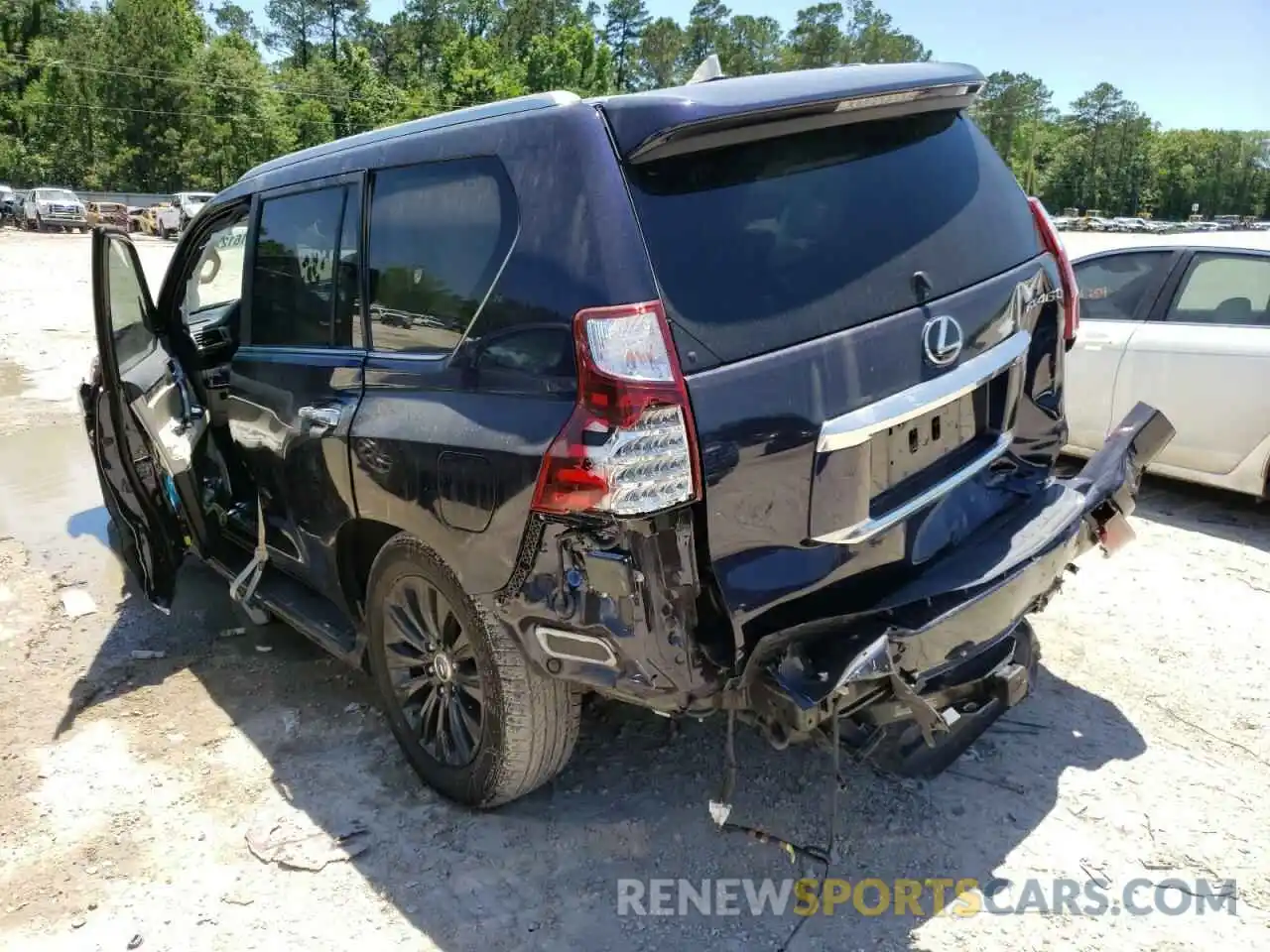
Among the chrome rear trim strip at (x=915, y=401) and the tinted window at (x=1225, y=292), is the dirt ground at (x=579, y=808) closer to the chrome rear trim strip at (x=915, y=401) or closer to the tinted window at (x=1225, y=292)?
the chrome rear trim strip at (x=915, y=401)

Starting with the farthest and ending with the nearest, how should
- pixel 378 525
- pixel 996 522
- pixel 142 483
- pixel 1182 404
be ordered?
pixel 1182 404, pixel 142 483, pixel 378 525, pixel 996 522

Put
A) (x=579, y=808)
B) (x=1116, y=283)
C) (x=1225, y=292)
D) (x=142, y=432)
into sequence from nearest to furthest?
(x=579, y=808) → (x=142, y=432) → (x=1225, y=292) → (x=1116, y=283)

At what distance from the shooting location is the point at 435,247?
8.67ft

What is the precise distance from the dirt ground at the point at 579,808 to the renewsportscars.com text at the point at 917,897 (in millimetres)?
32

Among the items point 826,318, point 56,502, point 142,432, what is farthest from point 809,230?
point 56,502

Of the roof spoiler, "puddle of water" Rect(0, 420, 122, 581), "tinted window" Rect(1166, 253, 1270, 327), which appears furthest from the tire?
"tinted window" Rect(1166, 253, 1270, 327)

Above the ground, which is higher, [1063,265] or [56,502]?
[1063,265]

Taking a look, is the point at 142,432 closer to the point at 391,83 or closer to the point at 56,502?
the point at 56,502

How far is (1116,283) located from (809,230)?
428cm

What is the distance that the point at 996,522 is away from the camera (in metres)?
2.78

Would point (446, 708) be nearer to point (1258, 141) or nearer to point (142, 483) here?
point (142, 483)

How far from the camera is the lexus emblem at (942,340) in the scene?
2.43 metres

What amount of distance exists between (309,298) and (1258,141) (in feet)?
422

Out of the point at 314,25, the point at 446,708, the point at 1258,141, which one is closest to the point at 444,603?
the point at 446,708
